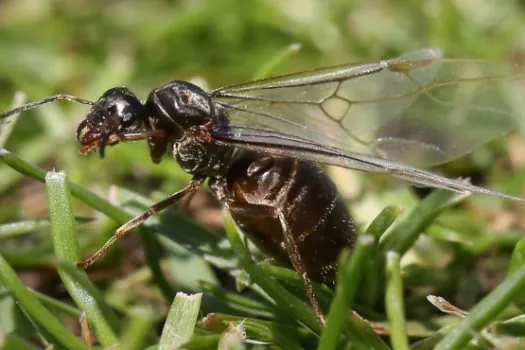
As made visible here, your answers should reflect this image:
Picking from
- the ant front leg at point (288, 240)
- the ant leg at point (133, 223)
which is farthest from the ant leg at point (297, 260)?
the ant leg at point (133, 223)

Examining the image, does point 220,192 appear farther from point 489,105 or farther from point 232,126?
point 489,105

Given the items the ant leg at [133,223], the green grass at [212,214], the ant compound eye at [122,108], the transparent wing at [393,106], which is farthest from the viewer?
the transparent wing at [393,106]

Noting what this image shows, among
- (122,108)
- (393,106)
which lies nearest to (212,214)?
(122,108)

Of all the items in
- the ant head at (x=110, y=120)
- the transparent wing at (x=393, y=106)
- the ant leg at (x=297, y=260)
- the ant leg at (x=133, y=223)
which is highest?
the transparent wing at (x=393, y=106)

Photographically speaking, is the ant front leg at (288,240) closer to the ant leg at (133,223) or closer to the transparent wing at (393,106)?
the ant leg at (133,223)

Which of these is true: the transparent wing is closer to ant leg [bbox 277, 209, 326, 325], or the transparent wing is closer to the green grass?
the green grass

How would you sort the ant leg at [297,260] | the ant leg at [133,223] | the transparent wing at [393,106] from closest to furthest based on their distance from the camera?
1. the ant leg at [297,260]
2. the ant leg at [133,223]
3. the transparent wing at [393,106]

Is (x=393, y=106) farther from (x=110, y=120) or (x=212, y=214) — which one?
(x=110, y=120)

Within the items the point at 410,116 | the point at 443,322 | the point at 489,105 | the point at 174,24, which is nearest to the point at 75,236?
the point at 443,322

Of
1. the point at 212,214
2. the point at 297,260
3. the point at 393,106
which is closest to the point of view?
the point at 297,260
